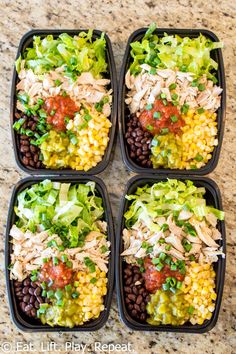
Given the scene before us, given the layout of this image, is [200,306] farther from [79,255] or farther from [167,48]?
[167,48]

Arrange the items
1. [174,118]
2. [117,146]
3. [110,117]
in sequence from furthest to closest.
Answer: [117,146] < [110,117] < [174,118]

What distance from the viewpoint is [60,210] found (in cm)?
263

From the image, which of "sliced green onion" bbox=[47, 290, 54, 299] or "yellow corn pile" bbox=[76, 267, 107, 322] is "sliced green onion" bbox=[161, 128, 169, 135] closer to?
"yellow corn pile" bbox=[76, 267, 107, 322]

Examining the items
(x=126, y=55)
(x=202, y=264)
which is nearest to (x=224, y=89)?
(x=126, y=55)

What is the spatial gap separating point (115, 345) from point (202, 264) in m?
0.66

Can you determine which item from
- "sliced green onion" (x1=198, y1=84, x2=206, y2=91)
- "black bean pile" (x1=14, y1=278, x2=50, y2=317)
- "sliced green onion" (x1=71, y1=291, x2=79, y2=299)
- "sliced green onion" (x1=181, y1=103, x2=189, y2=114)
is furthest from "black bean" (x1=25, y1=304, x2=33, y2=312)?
"sliced green onion" (x1=198, y1=84, x2=206, y2=91)

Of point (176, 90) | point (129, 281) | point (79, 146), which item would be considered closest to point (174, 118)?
point (176, 90)

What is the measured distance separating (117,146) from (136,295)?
82cm

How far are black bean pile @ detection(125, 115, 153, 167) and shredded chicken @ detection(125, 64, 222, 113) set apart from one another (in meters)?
0.11

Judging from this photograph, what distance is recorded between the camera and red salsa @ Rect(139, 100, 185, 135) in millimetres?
2611

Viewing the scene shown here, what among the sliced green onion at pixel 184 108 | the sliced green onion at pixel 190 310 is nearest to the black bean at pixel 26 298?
the sliced green onion at pixel 190 310

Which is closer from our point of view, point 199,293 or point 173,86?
point 199,293

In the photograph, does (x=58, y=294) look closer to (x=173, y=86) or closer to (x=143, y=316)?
(x=143, y=316)

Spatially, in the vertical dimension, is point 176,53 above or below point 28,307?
above
